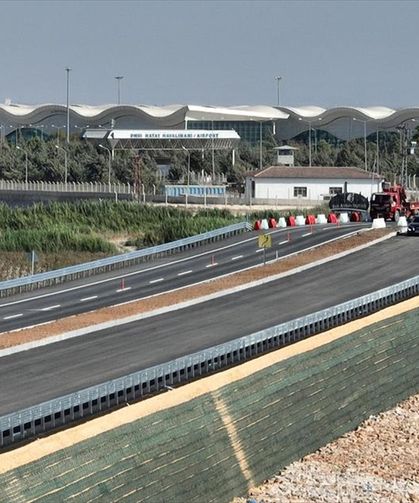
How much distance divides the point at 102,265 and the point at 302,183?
61866 millimetres

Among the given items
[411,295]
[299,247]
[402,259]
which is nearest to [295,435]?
[411,295]

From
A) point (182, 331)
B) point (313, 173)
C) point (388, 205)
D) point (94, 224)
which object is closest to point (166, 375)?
point (182, 331)

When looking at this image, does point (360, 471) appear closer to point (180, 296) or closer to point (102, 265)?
point (180, 296)

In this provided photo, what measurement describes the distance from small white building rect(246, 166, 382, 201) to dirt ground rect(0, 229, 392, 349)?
161 feet

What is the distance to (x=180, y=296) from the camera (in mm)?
54625

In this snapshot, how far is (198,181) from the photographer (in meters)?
164

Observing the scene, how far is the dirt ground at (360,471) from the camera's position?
97.2 ft

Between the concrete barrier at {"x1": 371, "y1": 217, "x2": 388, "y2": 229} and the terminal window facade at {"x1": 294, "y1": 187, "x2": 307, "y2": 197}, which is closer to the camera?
the concrete barrier at {"x1": 371, "y1": 217, "x2": 388, "y2": 229}

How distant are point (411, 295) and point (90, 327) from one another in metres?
14.8

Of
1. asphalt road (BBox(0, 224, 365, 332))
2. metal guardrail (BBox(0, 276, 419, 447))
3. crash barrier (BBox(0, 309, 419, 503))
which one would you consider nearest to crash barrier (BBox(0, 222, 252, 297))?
asphalt road (BBox(0, 224, 365, 332))

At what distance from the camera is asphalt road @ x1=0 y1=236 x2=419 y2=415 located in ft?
117

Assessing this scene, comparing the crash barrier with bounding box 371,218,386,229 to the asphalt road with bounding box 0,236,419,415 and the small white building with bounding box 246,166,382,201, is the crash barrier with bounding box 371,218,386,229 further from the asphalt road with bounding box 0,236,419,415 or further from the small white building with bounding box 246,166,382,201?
the small white building with bounding box 246,166,382,201

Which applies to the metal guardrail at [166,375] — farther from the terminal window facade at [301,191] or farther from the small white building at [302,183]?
the terminal window facade at [301,191]

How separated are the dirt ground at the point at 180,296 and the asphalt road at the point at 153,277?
5.26ft
